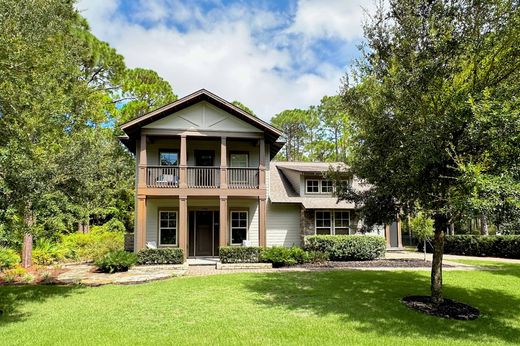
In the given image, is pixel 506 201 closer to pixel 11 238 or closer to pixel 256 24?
pixel 11 238

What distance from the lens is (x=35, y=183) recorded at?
8047 mm

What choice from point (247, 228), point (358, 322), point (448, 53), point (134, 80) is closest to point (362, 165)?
point (448, 53)

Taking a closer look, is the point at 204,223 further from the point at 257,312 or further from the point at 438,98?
the point at 438,98

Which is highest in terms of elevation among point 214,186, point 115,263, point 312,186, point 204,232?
point 312,186

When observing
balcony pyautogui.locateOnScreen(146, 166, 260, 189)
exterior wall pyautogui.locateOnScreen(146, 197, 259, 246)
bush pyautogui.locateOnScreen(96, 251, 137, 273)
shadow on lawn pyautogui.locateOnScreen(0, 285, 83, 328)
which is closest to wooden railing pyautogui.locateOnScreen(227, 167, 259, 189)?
balcony pyautogui.locateOnScreen(146, 166, 260, 189)

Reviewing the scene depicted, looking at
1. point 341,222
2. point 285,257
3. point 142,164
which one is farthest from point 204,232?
point 341,222

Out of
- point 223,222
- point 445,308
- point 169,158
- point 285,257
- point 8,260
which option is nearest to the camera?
point 445,308

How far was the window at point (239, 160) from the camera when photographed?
19.5 m

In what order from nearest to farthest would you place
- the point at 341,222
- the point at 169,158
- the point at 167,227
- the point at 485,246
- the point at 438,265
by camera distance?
1. the point at 438,265
2. the point at 167,227
3. the point at 169,158
4. the point at 341,222
5. the point at 485,246

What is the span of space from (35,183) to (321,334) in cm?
673

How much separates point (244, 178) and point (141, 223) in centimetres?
518

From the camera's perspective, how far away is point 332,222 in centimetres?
2020

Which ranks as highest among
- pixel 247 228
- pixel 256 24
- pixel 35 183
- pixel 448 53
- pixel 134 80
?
pixel 134 80

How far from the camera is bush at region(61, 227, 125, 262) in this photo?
18.2 metres
